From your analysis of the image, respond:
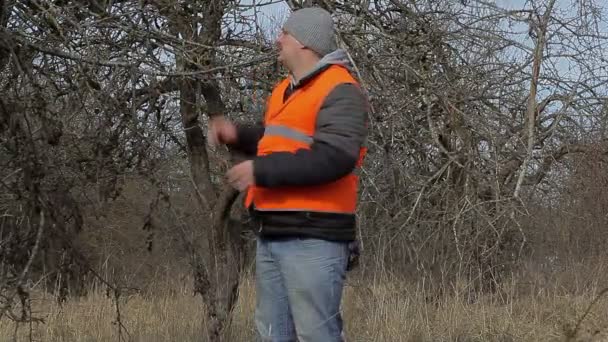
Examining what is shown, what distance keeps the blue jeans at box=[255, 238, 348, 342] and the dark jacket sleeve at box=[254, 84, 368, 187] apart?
250 millimetres

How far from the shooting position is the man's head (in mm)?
3080

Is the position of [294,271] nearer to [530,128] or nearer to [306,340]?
[306,340]

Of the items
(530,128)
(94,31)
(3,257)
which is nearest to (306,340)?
(3,257)

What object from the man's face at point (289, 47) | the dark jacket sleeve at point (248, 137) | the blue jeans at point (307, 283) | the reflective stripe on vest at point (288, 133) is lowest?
the blue jeans at point (307, 283)

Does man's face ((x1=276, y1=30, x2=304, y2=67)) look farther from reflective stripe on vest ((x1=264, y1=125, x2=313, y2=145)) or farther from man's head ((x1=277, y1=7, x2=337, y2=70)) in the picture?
reflective stripe on vest ((x1=264, y1=125, x2=313, y2=145))

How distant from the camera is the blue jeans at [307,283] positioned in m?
2.97

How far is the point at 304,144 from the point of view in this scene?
296 centimetres

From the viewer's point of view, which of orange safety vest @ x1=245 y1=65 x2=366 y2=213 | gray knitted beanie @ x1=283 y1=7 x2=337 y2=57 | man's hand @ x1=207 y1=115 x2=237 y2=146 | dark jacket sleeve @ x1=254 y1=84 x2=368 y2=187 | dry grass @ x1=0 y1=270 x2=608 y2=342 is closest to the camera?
dark jacket sleeve @ x1=254 y1=84 x2=368 y2=187

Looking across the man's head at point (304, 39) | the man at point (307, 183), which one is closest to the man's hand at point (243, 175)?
the man at point (307, 183)

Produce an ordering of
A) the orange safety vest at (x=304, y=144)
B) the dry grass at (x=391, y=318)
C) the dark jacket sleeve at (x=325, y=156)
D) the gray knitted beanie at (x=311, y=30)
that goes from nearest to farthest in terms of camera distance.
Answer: the dark jacket sleeve at (x=325, y=156)
the orange safety vest at (x=304, y=144)
the gray knitted beanie at (x=311, y=30)
the dry grass at (x=391, y=318)

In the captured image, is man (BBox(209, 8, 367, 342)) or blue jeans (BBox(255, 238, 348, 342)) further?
blue jeans (BBox(255, 238, 348, 342))

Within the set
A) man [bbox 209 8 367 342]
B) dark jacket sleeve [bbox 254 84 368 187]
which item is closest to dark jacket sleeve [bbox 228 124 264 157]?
man [bbox 209 8 367 342]

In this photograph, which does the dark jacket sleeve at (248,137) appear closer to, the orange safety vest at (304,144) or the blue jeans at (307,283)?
the orange safety vest at (304,144)

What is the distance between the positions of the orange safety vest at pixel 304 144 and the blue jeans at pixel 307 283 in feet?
0.41
